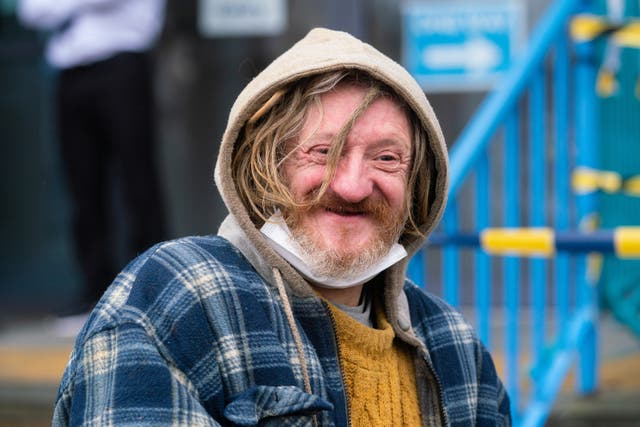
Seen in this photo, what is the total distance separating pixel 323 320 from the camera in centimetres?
194

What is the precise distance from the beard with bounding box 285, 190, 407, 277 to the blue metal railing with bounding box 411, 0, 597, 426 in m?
1.32

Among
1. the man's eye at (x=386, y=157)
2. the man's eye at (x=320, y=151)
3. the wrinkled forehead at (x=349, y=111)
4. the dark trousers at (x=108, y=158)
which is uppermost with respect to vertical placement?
the wrinkled forehead at (x=349, y=111)

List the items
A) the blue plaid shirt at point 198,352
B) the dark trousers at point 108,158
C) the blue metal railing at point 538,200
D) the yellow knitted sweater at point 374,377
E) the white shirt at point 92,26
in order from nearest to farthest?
the blue plaid shirt at point 198,352 < the yellow knitted sweater at point 374,377 < the blue metal railing at point 538,200 < the white shirt at point 92,26 < the dark trousers at point 108,158

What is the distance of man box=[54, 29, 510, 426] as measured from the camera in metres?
1.76

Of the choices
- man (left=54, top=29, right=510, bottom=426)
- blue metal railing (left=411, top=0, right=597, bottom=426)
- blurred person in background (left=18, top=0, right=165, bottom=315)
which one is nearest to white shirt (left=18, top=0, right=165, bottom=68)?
blurred person in background (left=18, top=0, right=165, bottom=315)

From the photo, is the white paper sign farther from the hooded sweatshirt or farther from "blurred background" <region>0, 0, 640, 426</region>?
the hooded sweatshirt

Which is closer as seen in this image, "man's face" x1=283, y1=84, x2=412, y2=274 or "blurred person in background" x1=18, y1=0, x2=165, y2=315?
"man's face" x1=283, y1=84, x2=412, y2=274

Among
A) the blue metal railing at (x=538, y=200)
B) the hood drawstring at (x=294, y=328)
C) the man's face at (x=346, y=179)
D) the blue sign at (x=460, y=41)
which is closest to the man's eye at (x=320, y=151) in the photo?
the man's face at (x=346, y=179)

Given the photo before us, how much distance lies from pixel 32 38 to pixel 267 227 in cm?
445

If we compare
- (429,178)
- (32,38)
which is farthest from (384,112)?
(32,38)

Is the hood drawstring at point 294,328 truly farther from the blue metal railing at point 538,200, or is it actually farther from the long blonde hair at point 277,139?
the blue metal railing at point 538,200

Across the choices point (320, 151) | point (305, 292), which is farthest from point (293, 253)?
point (320, 151)

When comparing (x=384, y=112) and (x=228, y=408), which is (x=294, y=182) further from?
(x=228, y=408)

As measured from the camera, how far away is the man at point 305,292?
69.1 inches
